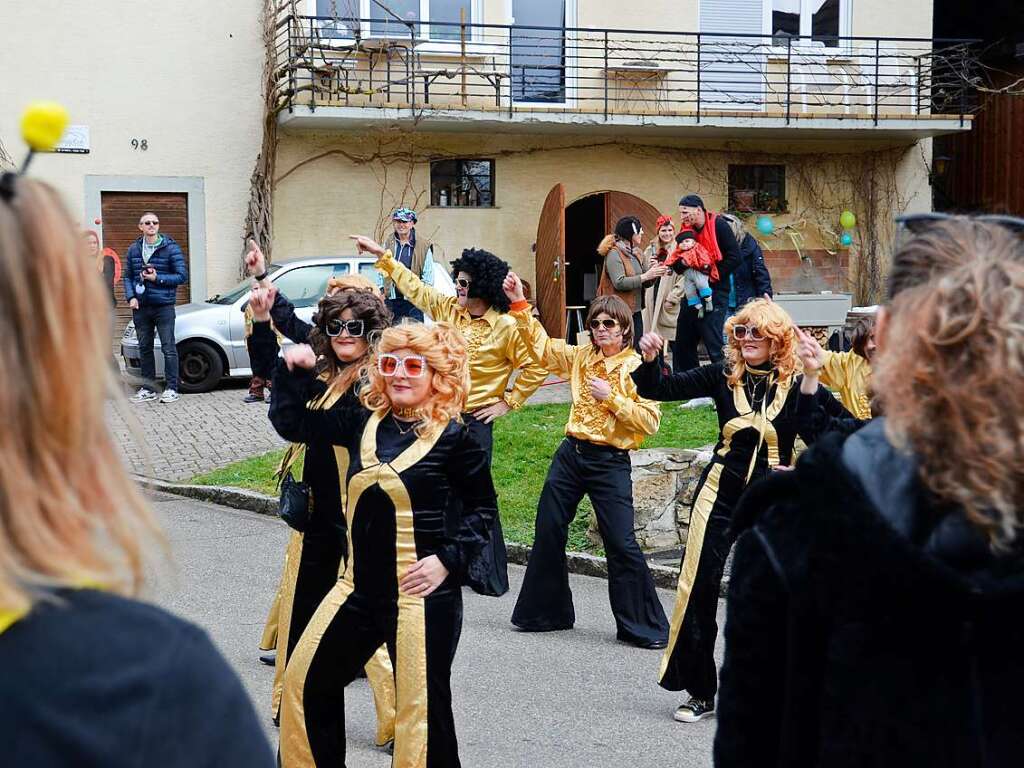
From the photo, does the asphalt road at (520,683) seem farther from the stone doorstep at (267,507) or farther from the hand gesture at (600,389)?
the hand gesture at (600,389)

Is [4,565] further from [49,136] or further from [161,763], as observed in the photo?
[49,136]

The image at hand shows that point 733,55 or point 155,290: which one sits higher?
point 733,55

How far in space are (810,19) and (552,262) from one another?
646 cm

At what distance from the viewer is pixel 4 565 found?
1456 mm

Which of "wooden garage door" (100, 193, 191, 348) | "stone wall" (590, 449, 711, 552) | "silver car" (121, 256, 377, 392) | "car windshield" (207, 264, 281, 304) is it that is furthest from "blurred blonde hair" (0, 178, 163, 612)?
"wooden garage door" (100, 193, 191, 348)

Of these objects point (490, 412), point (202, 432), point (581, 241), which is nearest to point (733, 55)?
point (581, 241)

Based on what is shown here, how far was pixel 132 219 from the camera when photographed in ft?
65.3

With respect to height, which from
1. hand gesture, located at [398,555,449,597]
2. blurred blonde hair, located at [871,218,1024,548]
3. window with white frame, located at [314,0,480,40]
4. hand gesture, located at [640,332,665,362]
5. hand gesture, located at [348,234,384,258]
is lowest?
hand gesture, located at [398,555,449,597]

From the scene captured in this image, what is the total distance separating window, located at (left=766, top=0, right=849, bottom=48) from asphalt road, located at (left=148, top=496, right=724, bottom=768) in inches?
588

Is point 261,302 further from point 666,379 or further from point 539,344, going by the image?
point 539,344

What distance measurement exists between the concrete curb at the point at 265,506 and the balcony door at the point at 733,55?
38.8 ft

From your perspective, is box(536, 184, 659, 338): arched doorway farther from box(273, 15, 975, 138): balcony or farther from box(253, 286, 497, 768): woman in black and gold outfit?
box(253, 286, 497, 768): woman in black and gold outfit

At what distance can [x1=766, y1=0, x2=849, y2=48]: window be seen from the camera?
72.3 feet

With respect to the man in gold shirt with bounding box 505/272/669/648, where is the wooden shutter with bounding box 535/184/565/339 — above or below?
above
